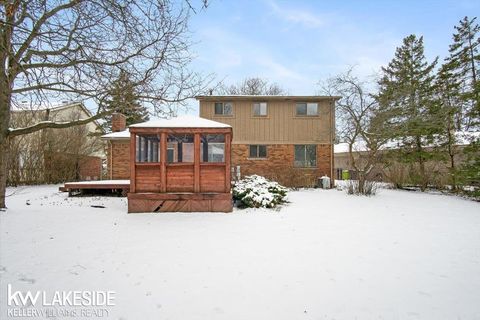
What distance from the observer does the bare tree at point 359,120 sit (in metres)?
13.2

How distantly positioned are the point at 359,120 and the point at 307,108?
12.7ft

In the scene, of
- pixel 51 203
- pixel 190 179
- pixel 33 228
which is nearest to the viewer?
pixel 33 228

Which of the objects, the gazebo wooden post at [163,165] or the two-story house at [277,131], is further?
the two-story house at [277,131]

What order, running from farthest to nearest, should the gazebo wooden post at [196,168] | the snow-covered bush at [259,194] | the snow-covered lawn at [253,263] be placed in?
the snow-covered bush at [259,194] < the gazebo wooden post at [196,168] < the snow-covered lawn at [253,263]

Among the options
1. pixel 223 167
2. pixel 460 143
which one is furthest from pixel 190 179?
pixel 460 143

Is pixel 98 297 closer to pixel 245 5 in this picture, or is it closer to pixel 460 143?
pixel 245 5

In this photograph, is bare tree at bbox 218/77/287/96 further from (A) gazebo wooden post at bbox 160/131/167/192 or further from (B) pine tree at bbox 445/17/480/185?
(A) gazebo wooden post at bbox 160/131/167/192

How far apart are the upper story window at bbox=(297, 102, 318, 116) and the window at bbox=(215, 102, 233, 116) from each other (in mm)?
4000

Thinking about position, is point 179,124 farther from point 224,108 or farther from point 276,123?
point 276,123

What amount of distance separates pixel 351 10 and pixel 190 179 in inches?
258

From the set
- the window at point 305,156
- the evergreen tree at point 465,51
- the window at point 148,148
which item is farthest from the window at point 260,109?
the evergreen tree at point 465,51

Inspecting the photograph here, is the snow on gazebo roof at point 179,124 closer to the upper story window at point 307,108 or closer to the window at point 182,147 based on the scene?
the window at point 182,147

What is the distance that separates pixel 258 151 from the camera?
16.9 m

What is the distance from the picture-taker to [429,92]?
17438 mm
